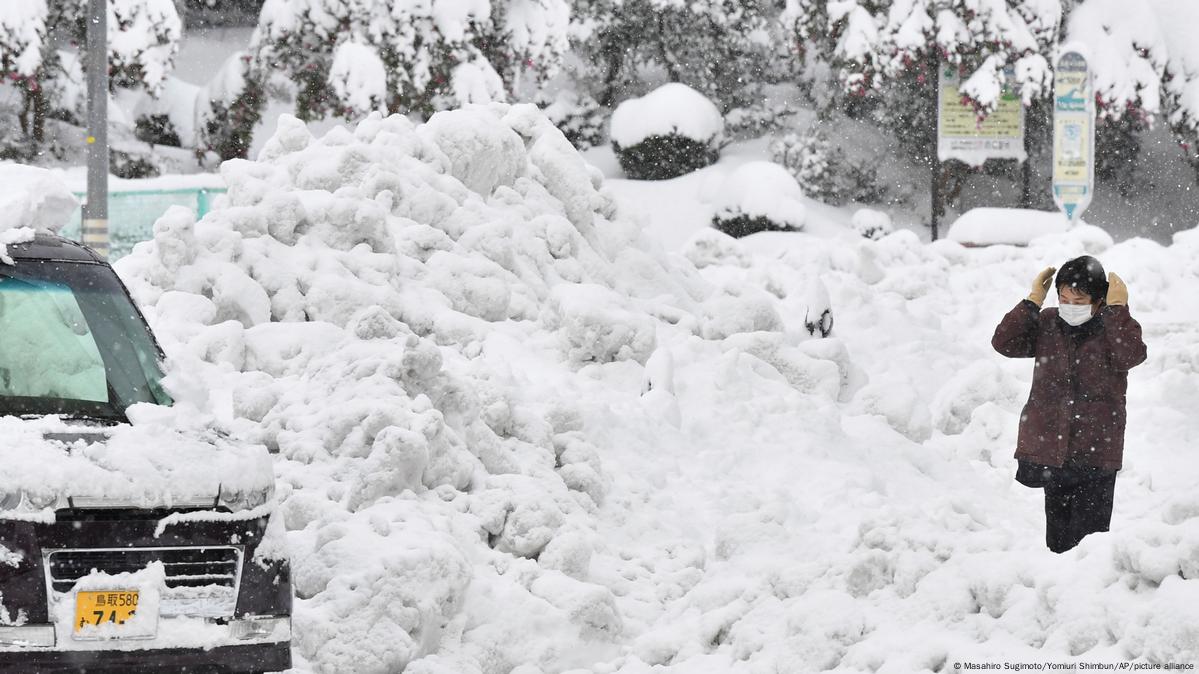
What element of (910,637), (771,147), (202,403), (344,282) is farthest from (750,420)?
(771,147)

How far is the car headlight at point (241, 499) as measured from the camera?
13.5 feet

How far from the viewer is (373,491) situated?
20.2 ft

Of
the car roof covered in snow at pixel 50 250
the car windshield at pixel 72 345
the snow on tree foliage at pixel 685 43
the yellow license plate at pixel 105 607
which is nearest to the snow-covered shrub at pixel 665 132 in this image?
the snow on tree foliage at pixel 685 43

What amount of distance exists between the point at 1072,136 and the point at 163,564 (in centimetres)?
1589

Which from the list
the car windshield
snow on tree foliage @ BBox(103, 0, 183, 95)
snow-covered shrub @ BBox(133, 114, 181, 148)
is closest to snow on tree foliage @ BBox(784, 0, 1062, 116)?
snow on tree foliage @ BBox(103, 0, 183, 95)

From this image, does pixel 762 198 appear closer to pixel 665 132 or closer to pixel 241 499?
pixel 665 132

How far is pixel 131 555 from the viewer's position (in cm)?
400

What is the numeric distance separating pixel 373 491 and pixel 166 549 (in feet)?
7.04

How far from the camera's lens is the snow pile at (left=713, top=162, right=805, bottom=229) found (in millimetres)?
21766

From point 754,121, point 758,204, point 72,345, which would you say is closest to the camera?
point 72,345

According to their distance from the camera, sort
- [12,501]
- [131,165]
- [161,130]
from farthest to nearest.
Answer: [161,130]
[131,165]
[12,501]

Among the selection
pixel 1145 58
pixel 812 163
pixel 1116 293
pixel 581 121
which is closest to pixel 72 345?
pixel 1116 293

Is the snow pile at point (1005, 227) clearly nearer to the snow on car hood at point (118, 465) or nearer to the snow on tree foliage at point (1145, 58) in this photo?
the snow on tree foliage at point (1145, 58)

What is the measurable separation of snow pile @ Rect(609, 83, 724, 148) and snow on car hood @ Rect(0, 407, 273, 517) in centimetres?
2025
